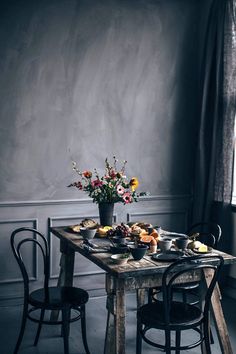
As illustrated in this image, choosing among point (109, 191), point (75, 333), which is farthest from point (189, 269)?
point (75, 333)

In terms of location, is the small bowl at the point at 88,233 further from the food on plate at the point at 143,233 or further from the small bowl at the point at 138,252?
the small bowl at the point at 138,252

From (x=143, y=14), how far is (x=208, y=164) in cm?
155

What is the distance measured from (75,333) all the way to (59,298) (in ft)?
1.95

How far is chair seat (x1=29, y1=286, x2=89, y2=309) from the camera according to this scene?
9.92 feet

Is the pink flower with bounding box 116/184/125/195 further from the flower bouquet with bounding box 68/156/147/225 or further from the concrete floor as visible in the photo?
the concrete floor

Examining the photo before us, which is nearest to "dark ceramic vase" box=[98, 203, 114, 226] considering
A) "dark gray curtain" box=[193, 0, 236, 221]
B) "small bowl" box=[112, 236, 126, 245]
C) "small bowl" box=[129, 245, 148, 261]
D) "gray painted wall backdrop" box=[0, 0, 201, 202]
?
"small bowl" box=[112, 236, 126, 245]

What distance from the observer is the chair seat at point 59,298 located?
302cm

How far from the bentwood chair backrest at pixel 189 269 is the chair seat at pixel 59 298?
68cm

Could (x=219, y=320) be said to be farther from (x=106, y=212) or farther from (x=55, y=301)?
(x=106, y=212)

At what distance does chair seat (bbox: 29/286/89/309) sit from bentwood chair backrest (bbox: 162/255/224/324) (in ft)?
2.23

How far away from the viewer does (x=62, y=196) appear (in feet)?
14.4

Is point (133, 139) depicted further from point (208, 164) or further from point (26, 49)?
point (26, 49)

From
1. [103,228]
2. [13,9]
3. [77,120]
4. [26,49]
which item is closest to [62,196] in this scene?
[77,120]

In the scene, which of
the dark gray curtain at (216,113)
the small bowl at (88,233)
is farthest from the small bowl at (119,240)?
the dark gray curtain at (216,113)
